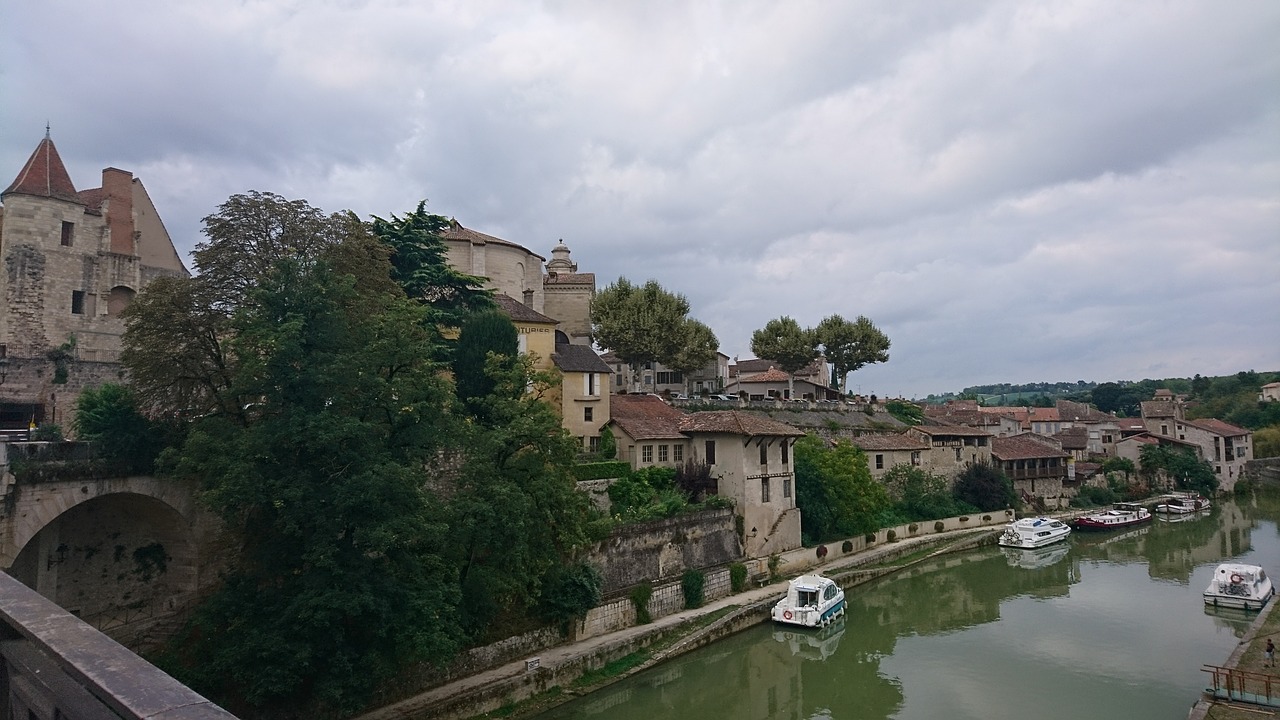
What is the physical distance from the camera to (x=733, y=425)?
28562 millimetres

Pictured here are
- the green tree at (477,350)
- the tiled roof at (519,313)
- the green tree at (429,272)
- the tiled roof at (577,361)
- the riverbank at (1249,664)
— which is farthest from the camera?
the tiled roof at (519,313)

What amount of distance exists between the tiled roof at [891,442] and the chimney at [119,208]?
36.6 m

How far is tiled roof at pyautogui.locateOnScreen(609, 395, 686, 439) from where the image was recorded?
29562mm

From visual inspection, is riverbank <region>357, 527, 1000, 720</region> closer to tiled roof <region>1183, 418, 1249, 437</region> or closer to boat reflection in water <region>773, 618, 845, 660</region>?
boat reflection in water <region>773, 618, 845, 660</region>

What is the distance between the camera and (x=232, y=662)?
41.3ft

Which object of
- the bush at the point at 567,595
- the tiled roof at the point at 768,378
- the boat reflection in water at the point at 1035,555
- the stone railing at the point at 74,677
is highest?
the tiled roof at the point at 768,378

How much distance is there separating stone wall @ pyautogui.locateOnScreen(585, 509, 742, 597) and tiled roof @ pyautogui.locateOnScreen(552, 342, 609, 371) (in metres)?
8.27

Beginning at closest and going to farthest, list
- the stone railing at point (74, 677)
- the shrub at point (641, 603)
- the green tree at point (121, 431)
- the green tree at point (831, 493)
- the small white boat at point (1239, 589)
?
the stone railing at point (74, 677) < the green tree at point (121, 431) < the shrub at point (641, 603) < the small white boat at point (1239, 589) < the green tree at point (831, 493)

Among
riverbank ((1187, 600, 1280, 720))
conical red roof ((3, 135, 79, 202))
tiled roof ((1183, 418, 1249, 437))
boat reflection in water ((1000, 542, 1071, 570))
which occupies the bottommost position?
boat reflection in water ((1000, 542, 1071, 570))

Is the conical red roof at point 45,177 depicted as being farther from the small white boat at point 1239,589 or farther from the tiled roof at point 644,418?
the small white boat at point 1239,589

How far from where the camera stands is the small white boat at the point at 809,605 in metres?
23.8

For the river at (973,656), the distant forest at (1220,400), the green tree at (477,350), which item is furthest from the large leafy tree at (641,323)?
the distant forest at (1220,400)

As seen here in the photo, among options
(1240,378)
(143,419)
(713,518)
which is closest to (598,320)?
(713,518)

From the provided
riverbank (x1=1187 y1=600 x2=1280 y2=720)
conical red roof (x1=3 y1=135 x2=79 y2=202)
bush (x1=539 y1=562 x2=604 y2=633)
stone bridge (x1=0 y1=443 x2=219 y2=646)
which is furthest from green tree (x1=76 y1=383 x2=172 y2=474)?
riverbank (x1=1187 y1=600 x2=1280 y2=720)
